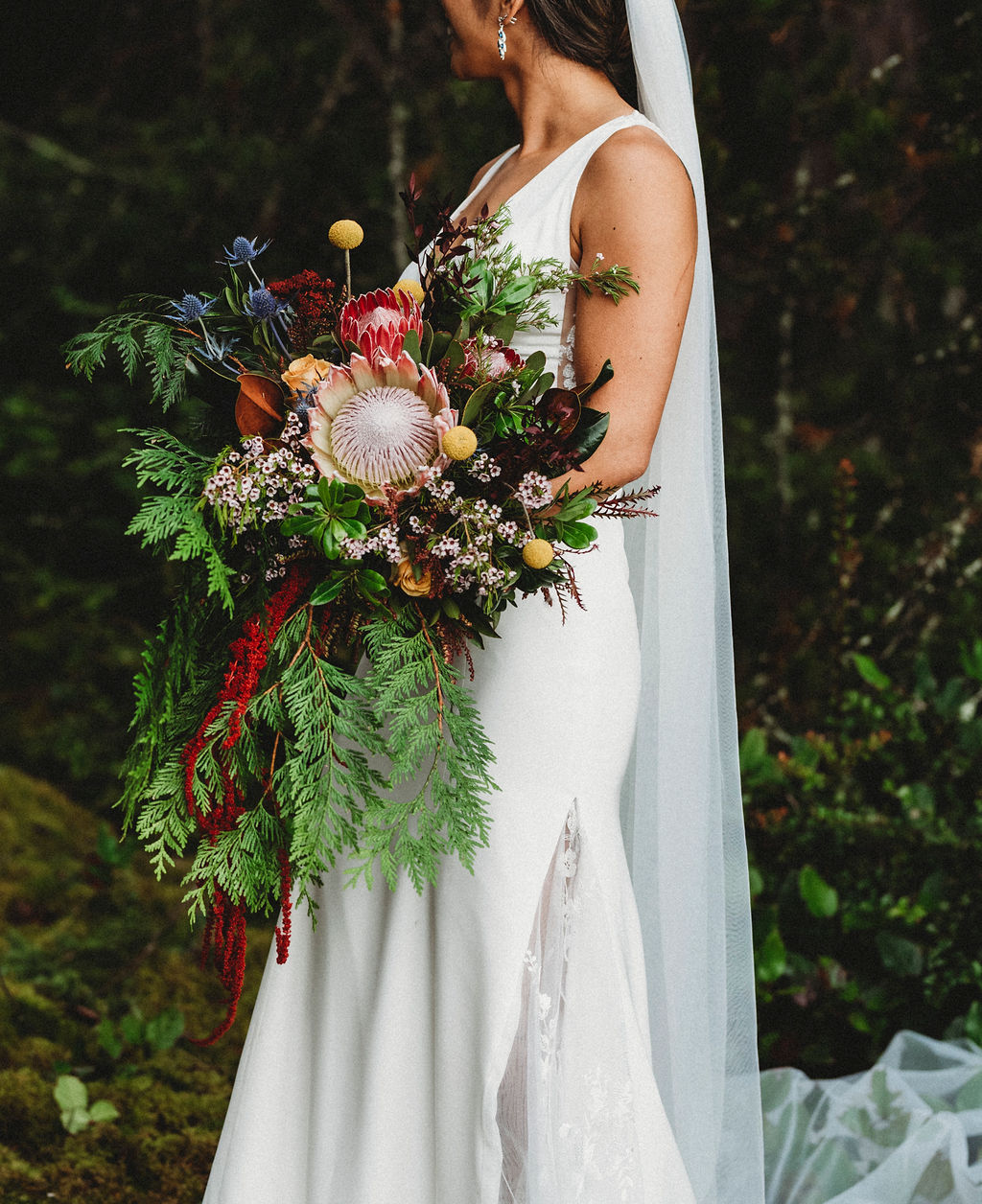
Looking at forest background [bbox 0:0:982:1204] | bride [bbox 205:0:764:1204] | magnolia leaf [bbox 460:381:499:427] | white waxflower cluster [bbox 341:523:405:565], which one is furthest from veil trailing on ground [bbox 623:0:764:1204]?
forest background [bbox 0:0:982:1204]

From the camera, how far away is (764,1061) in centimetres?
277

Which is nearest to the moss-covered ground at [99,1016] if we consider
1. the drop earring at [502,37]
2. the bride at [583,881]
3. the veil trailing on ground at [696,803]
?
the bride at [583,881]

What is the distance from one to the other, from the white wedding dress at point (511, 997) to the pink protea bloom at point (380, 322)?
0.37 metres

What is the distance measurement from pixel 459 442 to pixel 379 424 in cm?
11

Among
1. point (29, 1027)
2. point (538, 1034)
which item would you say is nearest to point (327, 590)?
point (538, 1034)

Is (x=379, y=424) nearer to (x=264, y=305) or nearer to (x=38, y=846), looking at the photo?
(x=264, y=305)

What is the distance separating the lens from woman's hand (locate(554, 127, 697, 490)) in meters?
1.53

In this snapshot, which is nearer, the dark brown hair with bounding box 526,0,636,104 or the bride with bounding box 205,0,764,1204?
the bride with bounding box 205,0,764,1204

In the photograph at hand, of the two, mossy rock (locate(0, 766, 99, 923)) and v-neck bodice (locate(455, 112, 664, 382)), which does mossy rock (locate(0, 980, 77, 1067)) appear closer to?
mossy rock (locate(0, 766, 99, 923))

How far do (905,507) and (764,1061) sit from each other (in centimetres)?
163

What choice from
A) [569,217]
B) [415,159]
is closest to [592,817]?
[569,217]

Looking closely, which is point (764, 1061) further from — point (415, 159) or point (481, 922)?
point (415, 159)

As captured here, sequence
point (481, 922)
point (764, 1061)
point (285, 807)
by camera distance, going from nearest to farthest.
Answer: point (285, 807)
point (481, 922)
point (764, 1061)

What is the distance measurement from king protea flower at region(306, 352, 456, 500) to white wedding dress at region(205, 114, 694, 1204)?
394 mm
